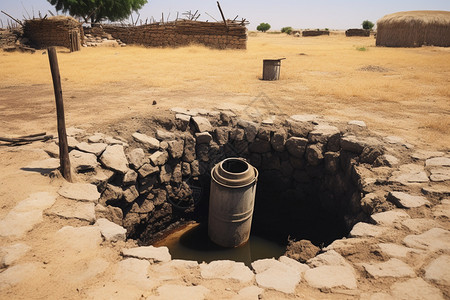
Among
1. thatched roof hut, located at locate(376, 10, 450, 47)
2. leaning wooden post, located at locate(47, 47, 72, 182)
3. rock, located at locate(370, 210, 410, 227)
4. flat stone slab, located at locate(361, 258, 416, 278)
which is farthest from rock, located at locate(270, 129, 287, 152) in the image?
thatched roof hut, located at locate(376, 10, 450, 47)

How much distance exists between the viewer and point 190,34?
1595 centimetres

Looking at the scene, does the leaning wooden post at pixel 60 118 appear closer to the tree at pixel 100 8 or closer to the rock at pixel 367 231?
the rock at pixel 367 231

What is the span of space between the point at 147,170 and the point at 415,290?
3.64 m

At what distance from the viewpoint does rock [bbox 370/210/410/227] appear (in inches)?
120

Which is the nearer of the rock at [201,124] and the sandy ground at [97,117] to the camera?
the sandy ground at [97,117]

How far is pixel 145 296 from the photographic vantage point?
7.07ft

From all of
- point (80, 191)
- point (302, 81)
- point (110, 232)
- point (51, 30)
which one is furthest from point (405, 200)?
point (51, 30)

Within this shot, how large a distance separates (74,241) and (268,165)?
3.93 metres

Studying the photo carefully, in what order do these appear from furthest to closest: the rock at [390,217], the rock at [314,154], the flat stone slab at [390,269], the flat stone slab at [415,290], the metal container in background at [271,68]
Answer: the metal container in background at [271,68], the rock at [314,154], the rock at [390,217], the flat stone slab at [390,269], the flat stone slab at [415,290]

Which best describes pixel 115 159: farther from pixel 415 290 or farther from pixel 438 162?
pixel 438 162

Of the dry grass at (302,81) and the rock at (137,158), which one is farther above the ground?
the dry grass at (302,81)

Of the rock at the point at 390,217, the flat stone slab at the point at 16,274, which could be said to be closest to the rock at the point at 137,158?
the flat stone slab at the point at 16,274

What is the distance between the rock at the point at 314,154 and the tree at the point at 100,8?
67.3ft

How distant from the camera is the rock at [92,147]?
409cm
